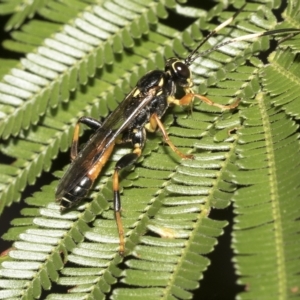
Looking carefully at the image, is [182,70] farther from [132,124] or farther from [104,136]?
[104,136]

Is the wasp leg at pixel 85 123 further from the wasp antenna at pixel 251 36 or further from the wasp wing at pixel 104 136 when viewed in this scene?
the wasp antenna at pixel 251 36

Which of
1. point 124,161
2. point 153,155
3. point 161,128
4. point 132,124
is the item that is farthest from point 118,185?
point 132,124

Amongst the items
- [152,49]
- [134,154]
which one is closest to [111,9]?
[152,49]

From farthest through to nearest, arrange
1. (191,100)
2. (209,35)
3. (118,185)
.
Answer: (209,35) → (191,100) → (118,185)

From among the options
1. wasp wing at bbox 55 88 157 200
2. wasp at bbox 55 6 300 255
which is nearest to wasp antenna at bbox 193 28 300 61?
wasp at bbox 55 6 300 255

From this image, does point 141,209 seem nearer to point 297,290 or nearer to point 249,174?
point 249,174

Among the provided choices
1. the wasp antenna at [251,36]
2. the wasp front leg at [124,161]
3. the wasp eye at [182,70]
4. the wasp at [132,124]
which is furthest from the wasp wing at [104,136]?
the wasp antenna at [251,36]
